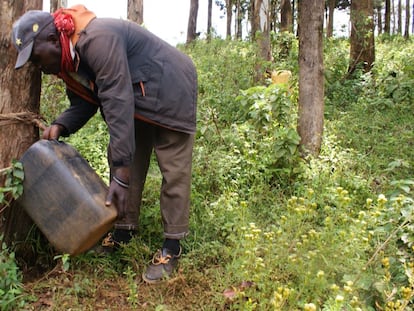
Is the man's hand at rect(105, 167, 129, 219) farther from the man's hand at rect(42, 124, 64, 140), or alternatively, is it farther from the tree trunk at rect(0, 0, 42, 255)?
the tree trunk at rect(0, 0, 42, 255)

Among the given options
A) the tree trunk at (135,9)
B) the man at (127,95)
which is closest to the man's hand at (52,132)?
the man at (127,95)

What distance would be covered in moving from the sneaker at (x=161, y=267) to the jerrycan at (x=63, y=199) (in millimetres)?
431

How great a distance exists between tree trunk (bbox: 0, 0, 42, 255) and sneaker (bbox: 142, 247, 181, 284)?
81 cm

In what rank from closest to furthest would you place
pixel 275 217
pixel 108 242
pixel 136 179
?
pixel 108 242 < pixel 136 179 < pixel 275 217

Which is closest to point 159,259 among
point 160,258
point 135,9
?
point 160,258

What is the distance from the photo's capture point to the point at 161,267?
9.05 feet

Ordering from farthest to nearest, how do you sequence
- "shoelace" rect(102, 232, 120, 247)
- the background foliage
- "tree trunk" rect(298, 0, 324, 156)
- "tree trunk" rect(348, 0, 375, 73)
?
"tree trunk" rect(348, 0, 375, 73), "tree trunk" rect(298, 0, 324, 156), "shoelace" rect(102, 232, 120, 247), the background foliage

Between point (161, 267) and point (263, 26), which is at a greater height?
point (263, 26)

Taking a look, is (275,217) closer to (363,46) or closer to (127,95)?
(127,95)

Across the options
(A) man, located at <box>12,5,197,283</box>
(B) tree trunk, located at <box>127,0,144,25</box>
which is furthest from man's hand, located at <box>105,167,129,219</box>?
(B) tree trunk, located at <box>127,0,144,25</box>

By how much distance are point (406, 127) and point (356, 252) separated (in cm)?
332

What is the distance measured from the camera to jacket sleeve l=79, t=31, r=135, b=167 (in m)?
2.30

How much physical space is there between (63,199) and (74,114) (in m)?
0.60

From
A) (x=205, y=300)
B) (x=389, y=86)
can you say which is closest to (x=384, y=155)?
(x=389, y=86)
